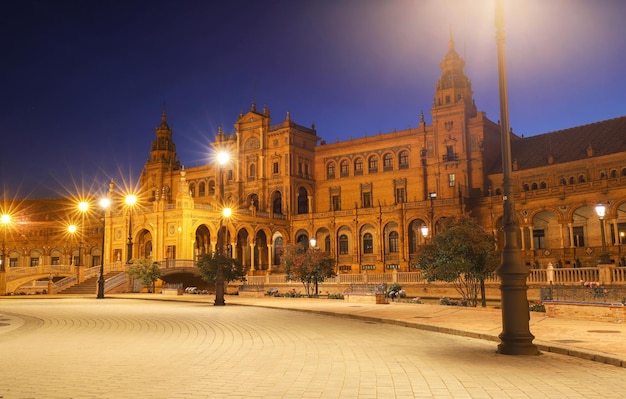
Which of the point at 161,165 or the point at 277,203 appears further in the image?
the point at 161,165

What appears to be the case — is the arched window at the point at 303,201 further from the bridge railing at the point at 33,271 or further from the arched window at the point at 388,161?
the bridge railing at the point at 33,271

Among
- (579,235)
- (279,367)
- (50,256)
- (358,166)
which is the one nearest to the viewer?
(279,367)

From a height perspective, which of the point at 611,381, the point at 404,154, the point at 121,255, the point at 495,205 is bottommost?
the point at 611,381

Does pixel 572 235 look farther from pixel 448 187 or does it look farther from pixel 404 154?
pixel 404 154

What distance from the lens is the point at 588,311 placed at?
15547 millimetres

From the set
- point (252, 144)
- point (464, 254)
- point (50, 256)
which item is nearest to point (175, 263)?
point (252, 144)

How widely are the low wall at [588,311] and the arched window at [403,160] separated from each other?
4928 cm

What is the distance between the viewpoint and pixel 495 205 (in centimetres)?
5497

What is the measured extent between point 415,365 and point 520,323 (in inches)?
89.4

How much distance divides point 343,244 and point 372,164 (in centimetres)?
1007

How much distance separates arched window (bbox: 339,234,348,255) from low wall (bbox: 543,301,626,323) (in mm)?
49395

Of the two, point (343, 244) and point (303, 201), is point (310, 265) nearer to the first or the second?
point (343, 244)

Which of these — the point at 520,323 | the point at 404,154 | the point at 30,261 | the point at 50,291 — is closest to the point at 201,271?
the point at 50,291

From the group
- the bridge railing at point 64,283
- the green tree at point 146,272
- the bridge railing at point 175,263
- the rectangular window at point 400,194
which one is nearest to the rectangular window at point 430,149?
the rectangular window at point 400,194
